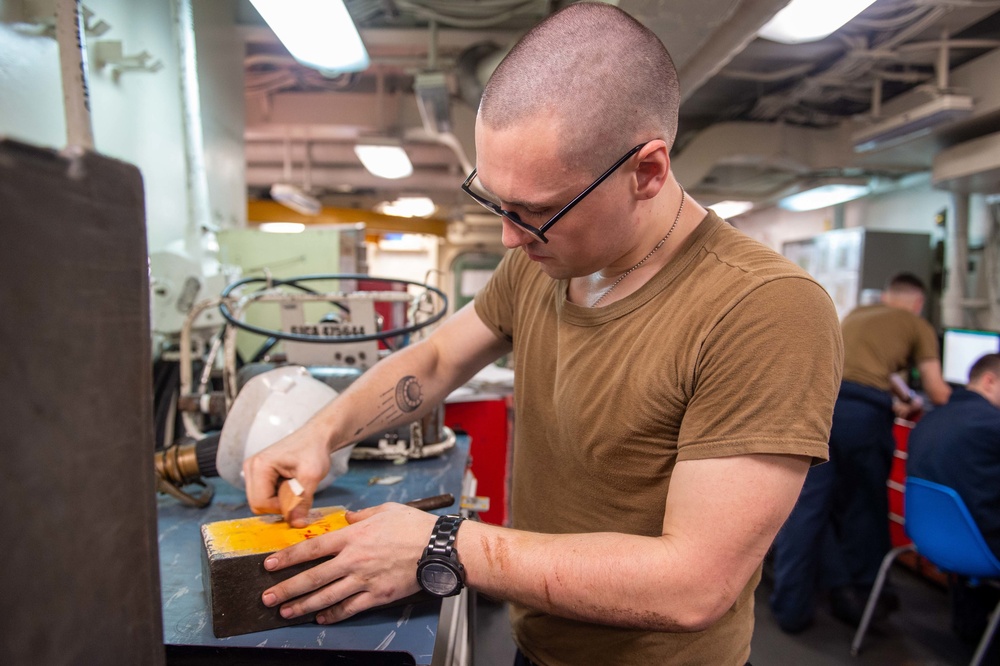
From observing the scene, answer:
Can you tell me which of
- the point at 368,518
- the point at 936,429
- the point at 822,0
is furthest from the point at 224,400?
the point at 936,429

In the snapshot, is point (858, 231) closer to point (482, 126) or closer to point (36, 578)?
point (482, 126)

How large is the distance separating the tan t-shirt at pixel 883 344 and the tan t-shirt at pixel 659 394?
2503 mm

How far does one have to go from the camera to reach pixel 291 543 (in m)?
0.81

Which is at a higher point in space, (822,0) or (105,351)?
(822,0)

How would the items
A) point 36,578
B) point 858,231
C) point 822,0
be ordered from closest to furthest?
1. point 36,578
2. point 822,0
3. point 858,231

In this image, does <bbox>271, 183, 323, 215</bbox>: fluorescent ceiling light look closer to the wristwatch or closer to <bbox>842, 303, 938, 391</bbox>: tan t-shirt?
<bbox>842, 303, 938, 391</bbox>: tan t-shirt

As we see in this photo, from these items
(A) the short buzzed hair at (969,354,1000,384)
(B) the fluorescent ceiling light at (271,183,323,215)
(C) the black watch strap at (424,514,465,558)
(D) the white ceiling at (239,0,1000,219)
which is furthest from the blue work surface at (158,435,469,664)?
(B) the fluorescent ceiling light at (271,183,323,215)

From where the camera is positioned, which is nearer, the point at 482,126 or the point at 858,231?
the point at 482,126

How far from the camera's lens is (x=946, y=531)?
222 cm

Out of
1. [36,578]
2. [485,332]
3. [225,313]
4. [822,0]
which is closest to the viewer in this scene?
[36,578]

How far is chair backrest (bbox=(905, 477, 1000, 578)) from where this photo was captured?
213 centimetres

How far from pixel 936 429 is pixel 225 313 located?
8.46ft

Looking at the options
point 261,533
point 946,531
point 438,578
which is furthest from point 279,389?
point 946,531

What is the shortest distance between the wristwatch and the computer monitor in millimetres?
3734
